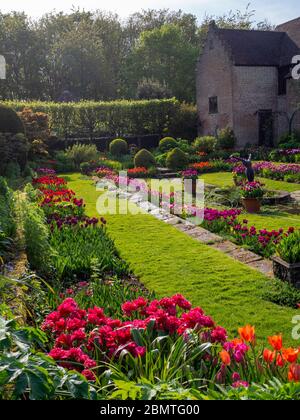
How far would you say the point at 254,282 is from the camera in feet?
20.9

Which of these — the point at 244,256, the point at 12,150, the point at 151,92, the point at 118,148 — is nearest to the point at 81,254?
the point at 244,256

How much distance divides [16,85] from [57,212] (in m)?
42.5

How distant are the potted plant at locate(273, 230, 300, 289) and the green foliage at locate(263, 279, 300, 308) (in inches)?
5.3

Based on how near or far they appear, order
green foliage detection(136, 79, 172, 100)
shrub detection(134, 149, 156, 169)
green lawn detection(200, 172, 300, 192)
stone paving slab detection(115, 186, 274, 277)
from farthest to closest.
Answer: green foliage detection(136, 79, 172, 100) < shrub detection(134, 149, 156, 169) < green lawn detection(200, 172, 300, 192) < stone paving slab detection(115, 186, 274, 277)

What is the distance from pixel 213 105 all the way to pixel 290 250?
26307 millimetres

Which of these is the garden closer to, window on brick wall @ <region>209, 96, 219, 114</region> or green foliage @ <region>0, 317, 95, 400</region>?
green foliage @ <region>0, 317, 95, 400</region>

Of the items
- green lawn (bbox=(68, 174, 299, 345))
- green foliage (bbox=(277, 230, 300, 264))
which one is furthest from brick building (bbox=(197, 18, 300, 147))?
green foliage (bbox=(277, 230, 300, 264))

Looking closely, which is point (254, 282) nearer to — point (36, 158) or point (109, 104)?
point (36, 158)

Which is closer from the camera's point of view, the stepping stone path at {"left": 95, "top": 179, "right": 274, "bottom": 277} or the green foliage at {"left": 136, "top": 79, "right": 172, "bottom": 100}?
the stepping stone path at {"left": 95, "top": 179, "right": 274, "bottom": 277}

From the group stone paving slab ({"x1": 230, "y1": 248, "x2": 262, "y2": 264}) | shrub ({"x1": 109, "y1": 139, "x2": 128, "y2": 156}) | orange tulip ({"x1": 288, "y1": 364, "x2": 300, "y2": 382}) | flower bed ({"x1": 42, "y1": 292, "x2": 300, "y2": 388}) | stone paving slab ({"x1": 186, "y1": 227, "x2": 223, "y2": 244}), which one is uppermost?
shrub ({"x1": 109, "y1": 139, "x2": 128, "y2": 156})

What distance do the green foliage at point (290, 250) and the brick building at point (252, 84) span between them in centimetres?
2353

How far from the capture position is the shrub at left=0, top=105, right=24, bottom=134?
1855cm

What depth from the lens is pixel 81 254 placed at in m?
6.88

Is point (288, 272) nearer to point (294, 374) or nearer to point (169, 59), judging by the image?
point (294, 374)
